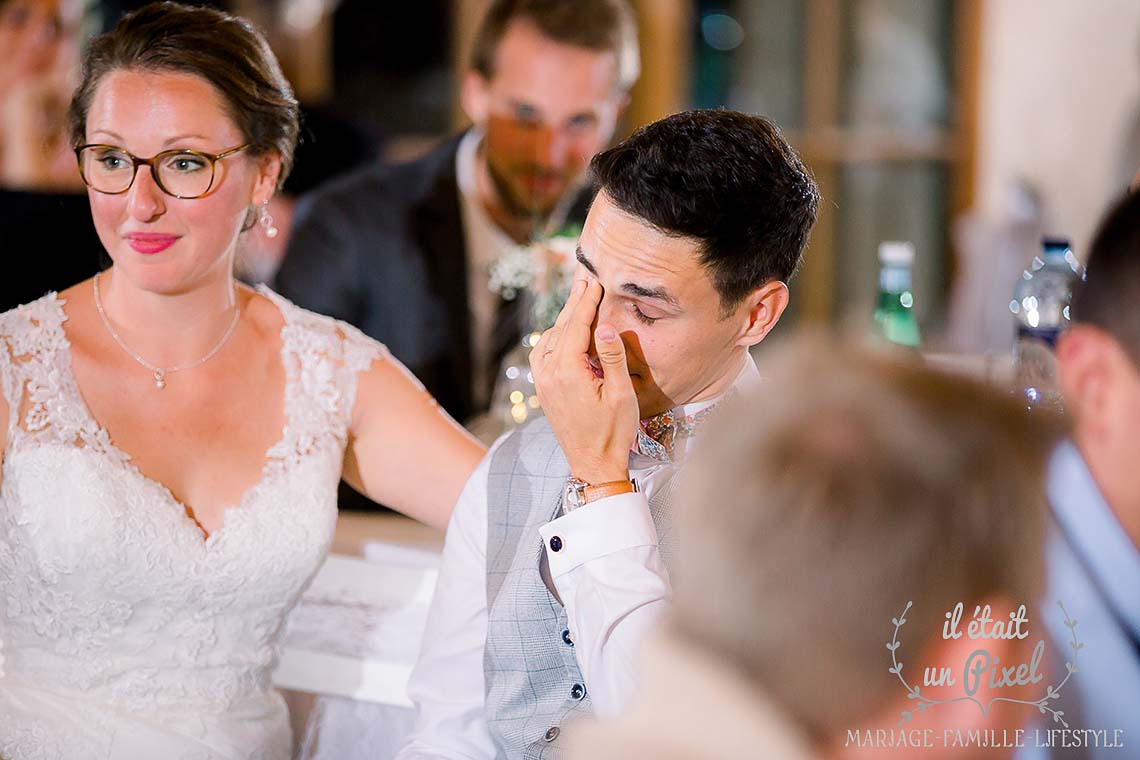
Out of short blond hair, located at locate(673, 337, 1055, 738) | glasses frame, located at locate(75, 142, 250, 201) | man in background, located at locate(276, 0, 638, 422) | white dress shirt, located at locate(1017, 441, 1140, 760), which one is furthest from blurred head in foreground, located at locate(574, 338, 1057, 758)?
Answer: man in background, located at locate(276, 0, 638, 422)

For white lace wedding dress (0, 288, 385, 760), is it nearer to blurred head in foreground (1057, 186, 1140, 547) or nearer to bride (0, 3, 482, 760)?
bride (0, 3, 482, 760)

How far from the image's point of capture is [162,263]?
1.68 meters

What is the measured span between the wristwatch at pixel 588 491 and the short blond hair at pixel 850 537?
587 millimetres

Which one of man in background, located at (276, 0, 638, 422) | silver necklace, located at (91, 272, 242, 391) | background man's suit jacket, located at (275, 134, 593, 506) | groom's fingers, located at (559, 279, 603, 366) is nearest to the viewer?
groom's fingers, located at (559, 279, 603, 366)

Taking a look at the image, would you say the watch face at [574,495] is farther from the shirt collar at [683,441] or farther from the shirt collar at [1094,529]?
the shirt collar at [1094,529]

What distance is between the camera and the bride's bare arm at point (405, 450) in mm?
1794

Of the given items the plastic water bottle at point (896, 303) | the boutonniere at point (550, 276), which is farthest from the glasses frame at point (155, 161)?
the plastic water bottle at point (896, 303)

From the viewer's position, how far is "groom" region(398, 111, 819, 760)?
1.39 m

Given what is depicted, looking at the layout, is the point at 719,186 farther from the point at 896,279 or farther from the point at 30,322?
the point at 30,322

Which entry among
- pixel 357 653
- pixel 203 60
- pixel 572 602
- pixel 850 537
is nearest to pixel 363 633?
pixel 357 653

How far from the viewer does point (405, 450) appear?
1809mm

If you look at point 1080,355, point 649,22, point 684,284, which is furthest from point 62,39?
point 1080,355

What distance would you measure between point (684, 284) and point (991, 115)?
4.24m

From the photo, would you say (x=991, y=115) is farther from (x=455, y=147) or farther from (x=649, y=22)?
(x=455, y=147)
